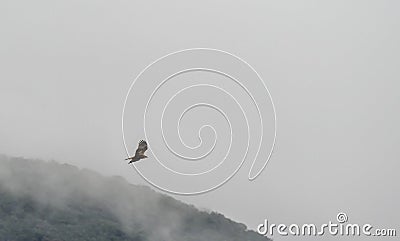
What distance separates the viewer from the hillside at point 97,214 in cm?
4809

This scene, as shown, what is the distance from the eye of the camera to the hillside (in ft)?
158

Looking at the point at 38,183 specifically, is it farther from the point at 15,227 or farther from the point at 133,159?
the point at 133,159

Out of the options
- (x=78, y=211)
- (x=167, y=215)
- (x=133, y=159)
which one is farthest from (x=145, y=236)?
(x=133, y=159)

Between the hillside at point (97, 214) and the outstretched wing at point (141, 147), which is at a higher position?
the hillside at point (97, 214)

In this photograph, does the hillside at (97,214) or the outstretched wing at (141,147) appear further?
the hillside at (97,214)

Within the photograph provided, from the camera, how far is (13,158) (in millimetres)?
64938

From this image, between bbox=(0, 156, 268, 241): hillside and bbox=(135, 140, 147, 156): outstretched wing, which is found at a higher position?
bbox=(0, 156, 268, 241): hillside

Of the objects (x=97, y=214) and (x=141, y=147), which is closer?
(x=141, y=147)

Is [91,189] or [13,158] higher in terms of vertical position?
[13,158]

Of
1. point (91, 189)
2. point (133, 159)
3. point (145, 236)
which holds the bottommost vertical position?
point (133, 159)

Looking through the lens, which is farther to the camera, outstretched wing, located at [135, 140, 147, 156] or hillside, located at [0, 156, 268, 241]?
hillside, located at [0, 156, 268, 241]

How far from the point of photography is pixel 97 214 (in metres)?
52.2

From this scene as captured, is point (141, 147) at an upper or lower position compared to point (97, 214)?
lower

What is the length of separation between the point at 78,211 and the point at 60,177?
8.84m
